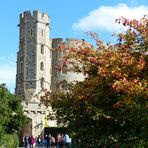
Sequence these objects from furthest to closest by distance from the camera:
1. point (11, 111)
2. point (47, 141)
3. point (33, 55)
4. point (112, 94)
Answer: point (33, 55), point (47, 141), point (11, 111), point (112, 94)

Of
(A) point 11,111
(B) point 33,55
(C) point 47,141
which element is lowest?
(C) point 47,141

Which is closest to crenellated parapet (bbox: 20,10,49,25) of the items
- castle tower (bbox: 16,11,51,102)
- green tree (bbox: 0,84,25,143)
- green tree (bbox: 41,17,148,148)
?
castle tower (bbox: 16,11,51,102)

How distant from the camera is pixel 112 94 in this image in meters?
15.4

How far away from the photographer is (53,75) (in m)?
79.8

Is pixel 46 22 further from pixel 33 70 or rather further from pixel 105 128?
pixel 105 128

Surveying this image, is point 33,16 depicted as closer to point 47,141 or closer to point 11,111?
point 47,141

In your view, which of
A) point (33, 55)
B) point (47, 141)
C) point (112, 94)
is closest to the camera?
point (112, 94)

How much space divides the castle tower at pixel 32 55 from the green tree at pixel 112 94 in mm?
57002

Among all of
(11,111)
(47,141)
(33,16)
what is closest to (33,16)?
(33,16)

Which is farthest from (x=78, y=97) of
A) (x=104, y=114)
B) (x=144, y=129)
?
(x=144, y=129)

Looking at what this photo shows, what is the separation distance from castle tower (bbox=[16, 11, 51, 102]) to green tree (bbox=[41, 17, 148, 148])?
57002mm

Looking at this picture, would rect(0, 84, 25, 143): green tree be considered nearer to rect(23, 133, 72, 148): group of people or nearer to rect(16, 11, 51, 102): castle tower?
rect(23, 133, 72, 148): group of people

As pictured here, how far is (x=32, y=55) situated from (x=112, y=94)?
198 ft

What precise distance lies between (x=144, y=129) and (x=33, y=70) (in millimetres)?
60479
